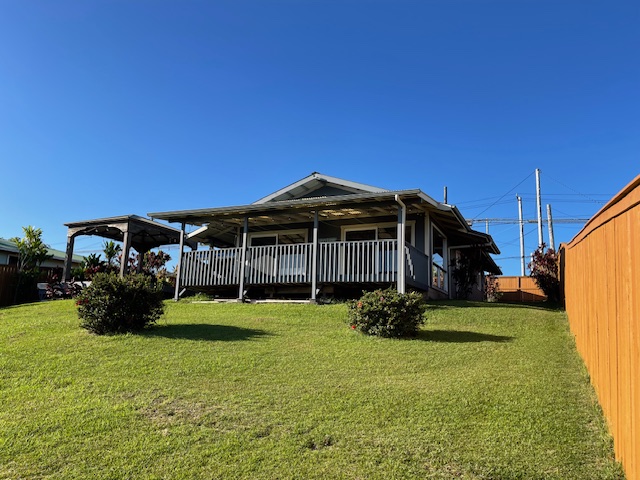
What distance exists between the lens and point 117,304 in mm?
9109

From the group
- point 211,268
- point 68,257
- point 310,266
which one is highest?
point 68,257

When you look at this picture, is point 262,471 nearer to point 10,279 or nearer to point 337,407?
point 337,407

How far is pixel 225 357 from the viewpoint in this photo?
7.26m

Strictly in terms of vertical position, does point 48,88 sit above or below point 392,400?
above

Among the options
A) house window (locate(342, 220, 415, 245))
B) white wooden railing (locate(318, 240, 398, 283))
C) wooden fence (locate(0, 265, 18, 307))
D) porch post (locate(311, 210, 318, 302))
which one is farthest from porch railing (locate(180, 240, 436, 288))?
wooden fence (locate(0, 265, 18, 307))

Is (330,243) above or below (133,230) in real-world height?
below

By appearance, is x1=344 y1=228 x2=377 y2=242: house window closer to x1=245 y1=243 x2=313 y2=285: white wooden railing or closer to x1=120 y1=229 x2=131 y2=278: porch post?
x1=245 y1=243 x2=313 y2=285: white wooden railing

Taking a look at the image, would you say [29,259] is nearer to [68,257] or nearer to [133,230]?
[68,257]

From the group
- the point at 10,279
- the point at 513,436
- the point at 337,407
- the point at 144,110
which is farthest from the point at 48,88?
the point at 513,436

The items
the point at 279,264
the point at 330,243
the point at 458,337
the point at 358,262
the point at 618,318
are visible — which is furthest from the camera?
the point at 279,264

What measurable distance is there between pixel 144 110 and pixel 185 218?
150 inches

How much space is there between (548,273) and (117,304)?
14373 millimetres

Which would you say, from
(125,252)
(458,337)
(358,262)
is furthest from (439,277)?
(125,252)

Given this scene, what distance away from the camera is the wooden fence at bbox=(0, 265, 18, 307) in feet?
57.5
